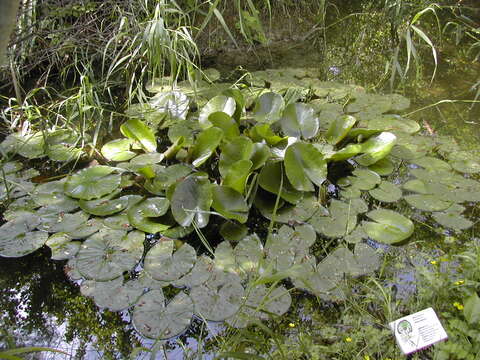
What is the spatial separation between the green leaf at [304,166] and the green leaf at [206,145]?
367mm

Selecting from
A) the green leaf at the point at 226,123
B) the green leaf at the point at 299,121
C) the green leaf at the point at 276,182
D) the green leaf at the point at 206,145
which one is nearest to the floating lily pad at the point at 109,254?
the green leaf at the point at 206,145

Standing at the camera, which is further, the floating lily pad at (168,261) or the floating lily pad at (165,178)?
the floating lily pad at (165,178)

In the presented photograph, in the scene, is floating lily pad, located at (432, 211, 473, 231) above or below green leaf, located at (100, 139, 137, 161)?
above

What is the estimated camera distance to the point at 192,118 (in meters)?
2.61

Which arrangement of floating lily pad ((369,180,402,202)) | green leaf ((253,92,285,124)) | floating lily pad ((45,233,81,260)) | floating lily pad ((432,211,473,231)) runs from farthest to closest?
green leaf ((253,92,285,124))
floating lily pad ((369,180,402,202))
floating lily pad ((432,211,473,231))
floating lily pad ((45,233,81,260))

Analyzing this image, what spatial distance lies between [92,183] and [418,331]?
1499 millimetres

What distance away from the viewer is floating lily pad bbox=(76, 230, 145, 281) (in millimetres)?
1708

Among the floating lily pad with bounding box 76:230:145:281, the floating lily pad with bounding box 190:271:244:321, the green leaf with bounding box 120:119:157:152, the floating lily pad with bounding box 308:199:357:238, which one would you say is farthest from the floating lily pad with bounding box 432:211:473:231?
the green leaf with bounding box 120:119:157:152

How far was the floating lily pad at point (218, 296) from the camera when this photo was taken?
5.10 ft

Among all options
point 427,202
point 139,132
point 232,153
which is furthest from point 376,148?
point 139,132

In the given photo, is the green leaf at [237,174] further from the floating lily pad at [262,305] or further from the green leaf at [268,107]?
the green leaf at [268,107]

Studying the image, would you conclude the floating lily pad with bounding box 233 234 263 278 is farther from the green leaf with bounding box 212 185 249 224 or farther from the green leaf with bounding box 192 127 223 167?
the green leaf with bounding box 192 127 223 167

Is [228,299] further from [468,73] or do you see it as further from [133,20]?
[468,73]

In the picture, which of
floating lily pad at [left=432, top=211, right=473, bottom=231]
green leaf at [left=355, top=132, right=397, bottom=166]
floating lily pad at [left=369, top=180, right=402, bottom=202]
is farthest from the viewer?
green leaf at [left=355, top=132, right=397, bottom=166]
